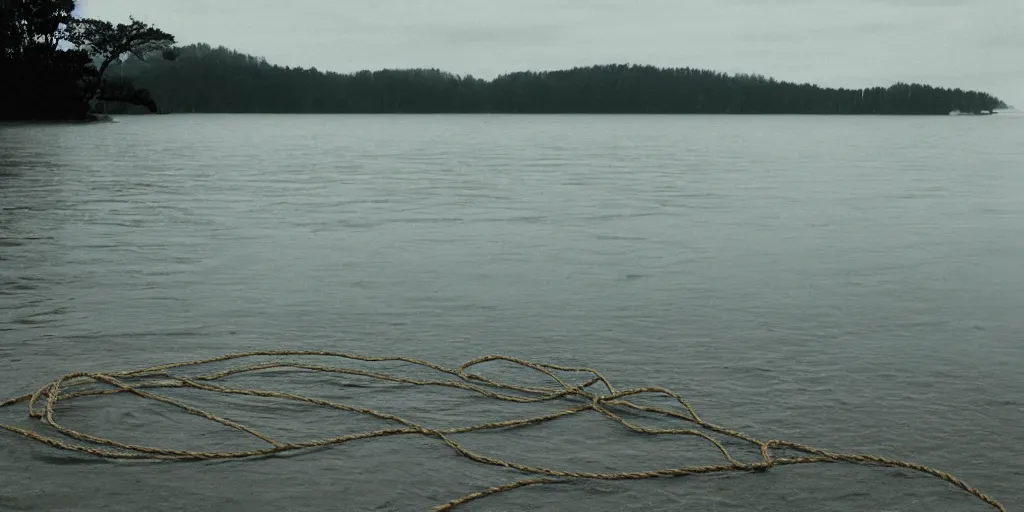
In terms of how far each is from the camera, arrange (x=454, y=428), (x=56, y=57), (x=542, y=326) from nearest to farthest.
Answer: (x=454, y=428) < (x=542, y=326) < (x=56, y=57)

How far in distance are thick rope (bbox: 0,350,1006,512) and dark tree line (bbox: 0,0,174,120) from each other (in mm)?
81455

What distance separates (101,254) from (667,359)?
8.26 m

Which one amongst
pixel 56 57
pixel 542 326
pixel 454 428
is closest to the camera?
pixel 454 428

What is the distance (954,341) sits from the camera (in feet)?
28.9

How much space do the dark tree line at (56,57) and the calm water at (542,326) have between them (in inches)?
2679

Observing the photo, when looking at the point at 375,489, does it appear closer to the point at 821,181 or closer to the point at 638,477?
the point at 638,477

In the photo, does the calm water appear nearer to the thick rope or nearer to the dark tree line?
the thick rope

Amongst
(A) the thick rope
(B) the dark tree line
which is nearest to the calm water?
(A) the thick rope

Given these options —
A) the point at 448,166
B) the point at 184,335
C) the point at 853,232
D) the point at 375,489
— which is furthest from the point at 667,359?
the point at 448,166

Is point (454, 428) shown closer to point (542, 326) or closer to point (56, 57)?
point (542, 326)

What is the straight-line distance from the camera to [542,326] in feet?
31.0

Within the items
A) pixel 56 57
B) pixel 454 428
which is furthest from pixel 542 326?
pixel 56 57

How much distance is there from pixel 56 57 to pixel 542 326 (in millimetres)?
83973

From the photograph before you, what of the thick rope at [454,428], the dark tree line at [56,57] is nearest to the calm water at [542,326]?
the thick rope at [454,428]
